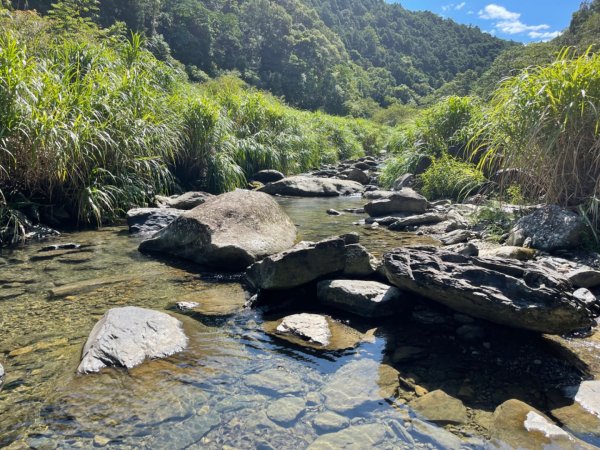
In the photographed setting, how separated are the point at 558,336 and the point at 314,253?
2.08 m

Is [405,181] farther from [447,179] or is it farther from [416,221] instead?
[416,221]

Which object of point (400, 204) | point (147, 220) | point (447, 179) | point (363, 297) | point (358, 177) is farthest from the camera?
point (358, 177)

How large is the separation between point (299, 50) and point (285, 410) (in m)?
63.7

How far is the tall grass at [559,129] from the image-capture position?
520 cm

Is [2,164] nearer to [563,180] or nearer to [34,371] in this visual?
[34,371]

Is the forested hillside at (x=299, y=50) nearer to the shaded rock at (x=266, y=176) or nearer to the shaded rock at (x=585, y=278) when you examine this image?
the shaded rock at (x=266, y=176)

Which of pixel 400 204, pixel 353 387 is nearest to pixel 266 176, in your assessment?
pixel 400 204

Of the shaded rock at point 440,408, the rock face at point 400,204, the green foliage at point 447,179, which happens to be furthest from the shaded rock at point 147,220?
the green foliage at point 447,179

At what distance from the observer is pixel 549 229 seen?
522cm

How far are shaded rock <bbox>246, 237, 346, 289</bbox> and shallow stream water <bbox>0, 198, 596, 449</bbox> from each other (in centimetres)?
37

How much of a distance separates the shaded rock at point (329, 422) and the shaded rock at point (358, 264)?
1959mm

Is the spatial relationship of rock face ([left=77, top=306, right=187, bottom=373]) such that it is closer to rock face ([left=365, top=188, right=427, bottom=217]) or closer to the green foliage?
rock face ([left=365, top=188, right=427, bottom=217])

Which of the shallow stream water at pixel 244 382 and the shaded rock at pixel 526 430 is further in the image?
the shallow stream water at pixel 244 382

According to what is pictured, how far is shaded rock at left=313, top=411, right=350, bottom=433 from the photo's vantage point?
7.66ft
